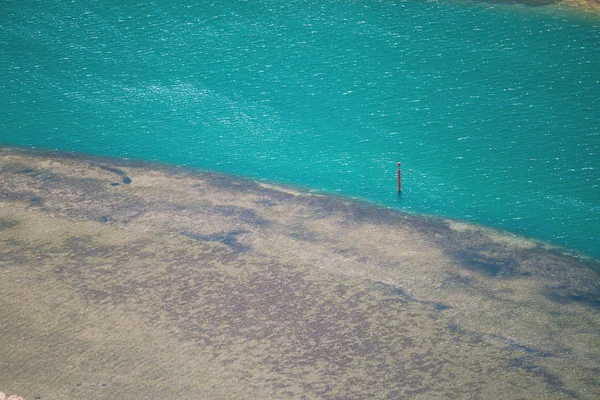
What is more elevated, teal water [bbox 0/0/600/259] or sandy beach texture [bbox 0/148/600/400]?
teal water [bbox 0/0/600/259]

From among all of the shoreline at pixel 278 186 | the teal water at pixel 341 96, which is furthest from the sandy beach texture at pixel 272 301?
the teal water at pixel 341 96

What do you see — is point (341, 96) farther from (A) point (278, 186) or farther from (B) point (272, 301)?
(B) point (272, 301)

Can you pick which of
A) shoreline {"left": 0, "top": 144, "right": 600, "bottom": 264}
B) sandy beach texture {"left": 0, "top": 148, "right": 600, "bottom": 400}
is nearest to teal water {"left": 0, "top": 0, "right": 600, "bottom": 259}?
shoreline {"left": 0, "top": 144, "right": 600, "bottom": 264}

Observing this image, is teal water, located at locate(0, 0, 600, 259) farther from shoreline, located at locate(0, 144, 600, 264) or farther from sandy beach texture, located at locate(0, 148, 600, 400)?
sandy beach texture, located at locate(0, 148, 600, 400)

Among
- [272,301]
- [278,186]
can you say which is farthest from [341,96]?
[272,301]

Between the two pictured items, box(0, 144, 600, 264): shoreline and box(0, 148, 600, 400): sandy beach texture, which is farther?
box(0, 144, 600, 264): shoreline

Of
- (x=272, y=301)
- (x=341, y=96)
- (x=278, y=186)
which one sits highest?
(x=341, y=96)

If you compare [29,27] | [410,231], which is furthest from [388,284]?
[29,27]
